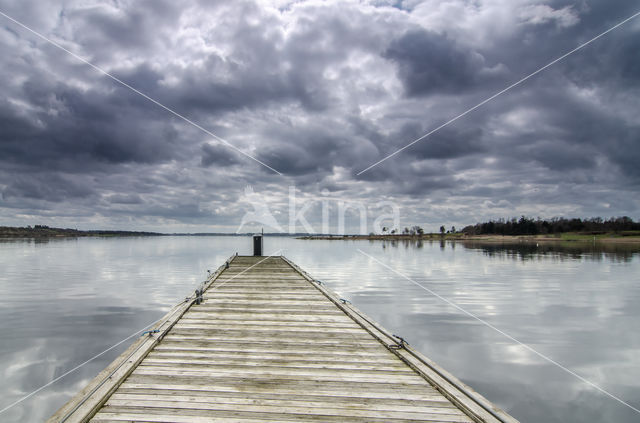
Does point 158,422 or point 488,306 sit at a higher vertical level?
point 158,422

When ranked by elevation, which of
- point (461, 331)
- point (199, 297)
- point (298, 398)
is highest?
point (199, 297)

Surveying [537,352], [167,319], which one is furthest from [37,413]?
[537,352]

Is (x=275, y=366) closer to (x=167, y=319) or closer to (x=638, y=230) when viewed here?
(x=167, y=319)

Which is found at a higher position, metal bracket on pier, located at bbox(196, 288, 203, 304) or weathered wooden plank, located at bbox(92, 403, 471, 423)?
metal bracket on pier, located at bbox(196, 288, 203, 304)

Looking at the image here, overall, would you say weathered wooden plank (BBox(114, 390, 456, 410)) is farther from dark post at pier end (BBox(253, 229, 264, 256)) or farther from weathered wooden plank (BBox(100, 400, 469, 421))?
dark post at pier end (BBox(253, 229, 264, 256))

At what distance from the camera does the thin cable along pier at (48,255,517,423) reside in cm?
493

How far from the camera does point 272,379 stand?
6047mm

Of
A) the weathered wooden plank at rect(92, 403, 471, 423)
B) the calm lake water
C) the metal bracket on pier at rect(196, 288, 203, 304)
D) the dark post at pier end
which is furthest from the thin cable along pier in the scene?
Answer: the dark post at pier end

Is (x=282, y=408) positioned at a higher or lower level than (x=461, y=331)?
higher

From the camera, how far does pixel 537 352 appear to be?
11281 millimetres

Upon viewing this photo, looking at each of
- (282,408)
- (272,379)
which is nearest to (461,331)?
(272,379)

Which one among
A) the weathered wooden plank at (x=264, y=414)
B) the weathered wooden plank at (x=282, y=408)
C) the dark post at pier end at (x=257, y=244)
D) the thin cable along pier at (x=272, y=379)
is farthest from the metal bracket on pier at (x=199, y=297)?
the dark post at pier end at (x=257, y=244)

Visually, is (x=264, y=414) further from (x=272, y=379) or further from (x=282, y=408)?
(x=272, y=379)

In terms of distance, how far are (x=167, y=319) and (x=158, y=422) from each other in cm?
537
